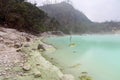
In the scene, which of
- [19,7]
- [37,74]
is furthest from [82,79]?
[19,7]

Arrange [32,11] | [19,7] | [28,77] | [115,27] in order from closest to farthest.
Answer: [28,77], [19,7], [32,11], [115,27]

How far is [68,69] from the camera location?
1490cm

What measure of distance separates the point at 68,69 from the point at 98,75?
2.35 m

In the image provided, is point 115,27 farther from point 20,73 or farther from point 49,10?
point 20,73

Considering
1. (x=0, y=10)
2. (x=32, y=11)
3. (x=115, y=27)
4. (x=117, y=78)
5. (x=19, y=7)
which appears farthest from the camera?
(x=115, y=27)

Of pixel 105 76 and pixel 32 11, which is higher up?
pixel 32 11

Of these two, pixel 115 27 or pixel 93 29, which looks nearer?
pixel 93 29

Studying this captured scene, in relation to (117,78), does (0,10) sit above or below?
above

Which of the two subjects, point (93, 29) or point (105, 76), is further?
point (93, 29)

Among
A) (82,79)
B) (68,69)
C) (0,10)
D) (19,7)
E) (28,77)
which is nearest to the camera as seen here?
(28,77)

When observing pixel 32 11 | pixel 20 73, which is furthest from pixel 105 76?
pixel 32 11

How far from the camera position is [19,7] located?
45.1 metres

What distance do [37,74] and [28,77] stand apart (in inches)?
25.2

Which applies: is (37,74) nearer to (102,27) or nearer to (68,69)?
(68,69)
